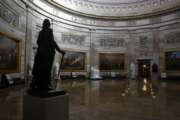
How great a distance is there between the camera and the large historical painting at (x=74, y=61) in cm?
2019

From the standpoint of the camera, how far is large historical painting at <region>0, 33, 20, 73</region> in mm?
11266

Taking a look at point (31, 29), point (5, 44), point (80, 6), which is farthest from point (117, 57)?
point (5, 44)

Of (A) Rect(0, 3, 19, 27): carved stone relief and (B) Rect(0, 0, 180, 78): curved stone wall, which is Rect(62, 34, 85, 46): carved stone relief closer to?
(B) Rect(0, 0, 180, 78): curved stone wall

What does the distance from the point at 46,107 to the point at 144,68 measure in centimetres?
2100

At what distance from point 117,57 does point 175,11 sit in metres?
8.92

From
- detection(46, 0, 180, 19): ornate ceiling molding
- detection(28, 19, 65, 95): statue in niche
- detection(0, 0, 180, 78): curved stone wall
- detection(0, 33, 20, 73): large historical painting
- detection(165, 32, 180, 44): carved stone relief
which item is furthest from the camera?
detection(46, 0, 180, 19): ornate ceiling molding

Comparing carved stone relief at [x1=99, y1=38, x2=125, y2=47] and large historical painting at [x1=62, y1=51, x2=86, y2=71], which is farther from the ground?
carved stone relief at [x1=99, y1=38, x2=125, y2=47]

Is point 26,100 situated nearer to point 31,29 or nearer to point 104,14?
point 31,29

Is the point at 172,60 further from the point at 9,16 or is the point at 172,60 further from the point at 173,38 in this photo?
the point at 9,16

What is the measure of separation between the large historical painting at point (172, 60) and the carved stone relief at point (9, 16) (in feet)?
54.4

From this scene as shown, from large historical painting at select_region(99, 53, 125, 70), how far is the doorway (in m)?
2.34

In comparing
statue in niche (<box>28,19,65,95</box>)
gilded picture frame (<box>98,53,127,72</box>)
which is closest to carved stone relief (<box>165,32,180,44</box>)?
gilded picture frame (<box>98,53,127,72</box>)

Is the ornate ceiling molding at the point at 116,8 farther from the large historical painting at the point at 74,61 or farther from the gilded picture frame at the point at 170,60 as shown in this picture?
the large historical painting at the point at 74,61

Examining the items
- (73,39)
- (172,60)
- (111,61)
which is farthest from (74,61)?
(172,60)
